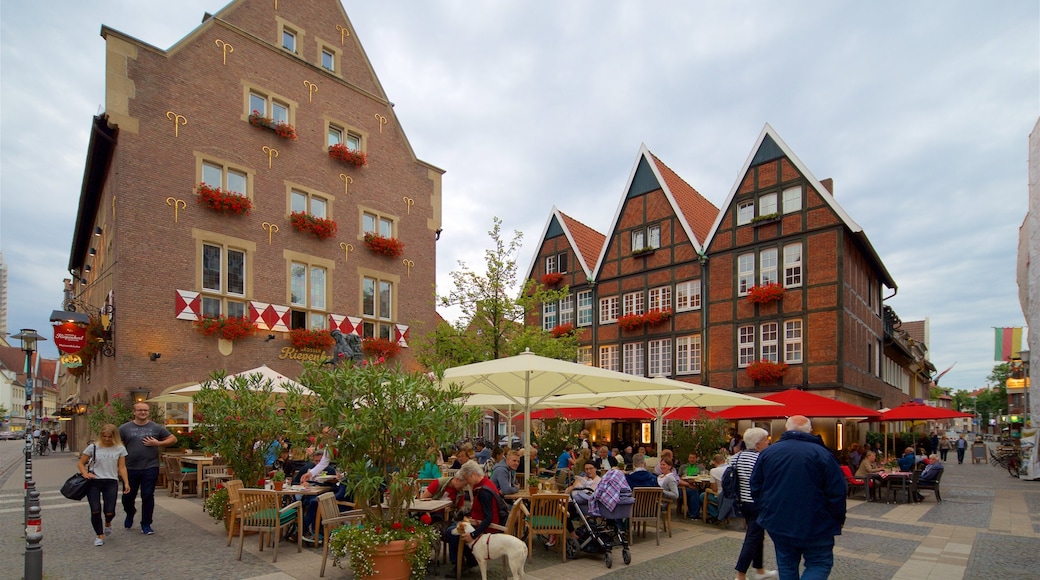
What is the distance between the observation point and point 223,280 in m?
19.1

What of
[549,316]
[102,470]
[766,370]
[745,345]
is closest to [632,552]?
[102,470]

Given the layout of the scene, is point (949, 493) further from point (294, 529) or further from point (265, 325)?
point (265, 325)

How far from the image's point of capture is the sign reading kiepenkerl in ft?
57.9

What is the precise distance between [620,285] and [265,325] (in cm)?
1607

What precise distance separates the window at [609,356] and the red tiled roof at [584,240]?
13.0ft

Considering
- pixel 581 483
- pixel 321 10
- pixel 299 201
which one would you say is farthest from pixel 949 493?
pixel 321 10

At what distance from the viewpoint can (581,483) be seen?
9383 millimetres

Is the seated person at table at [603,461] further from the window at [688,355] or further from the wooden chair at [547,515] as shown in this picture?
the window at [688,355]

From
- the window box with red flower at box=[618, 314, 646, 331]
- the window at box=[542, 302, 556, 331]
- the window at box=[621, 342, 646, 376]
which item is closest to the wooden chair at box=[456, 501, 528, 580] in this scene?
the window box with red flower at box=[618, 314, 646, 331]

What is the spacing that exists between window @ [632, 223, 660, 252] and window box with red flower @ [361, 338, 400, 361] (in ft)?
39.4

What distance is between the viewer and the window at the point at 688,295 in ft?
87.2

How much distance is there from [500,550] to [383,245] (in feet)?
59.6

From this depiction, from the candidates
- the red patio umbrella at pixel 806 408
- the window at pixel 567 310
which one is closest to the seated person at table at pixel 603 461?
the red patio umbrella at pixel 806 408

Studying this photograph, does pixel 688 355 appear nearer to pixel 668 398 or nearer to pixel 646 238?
pixel 646 238
